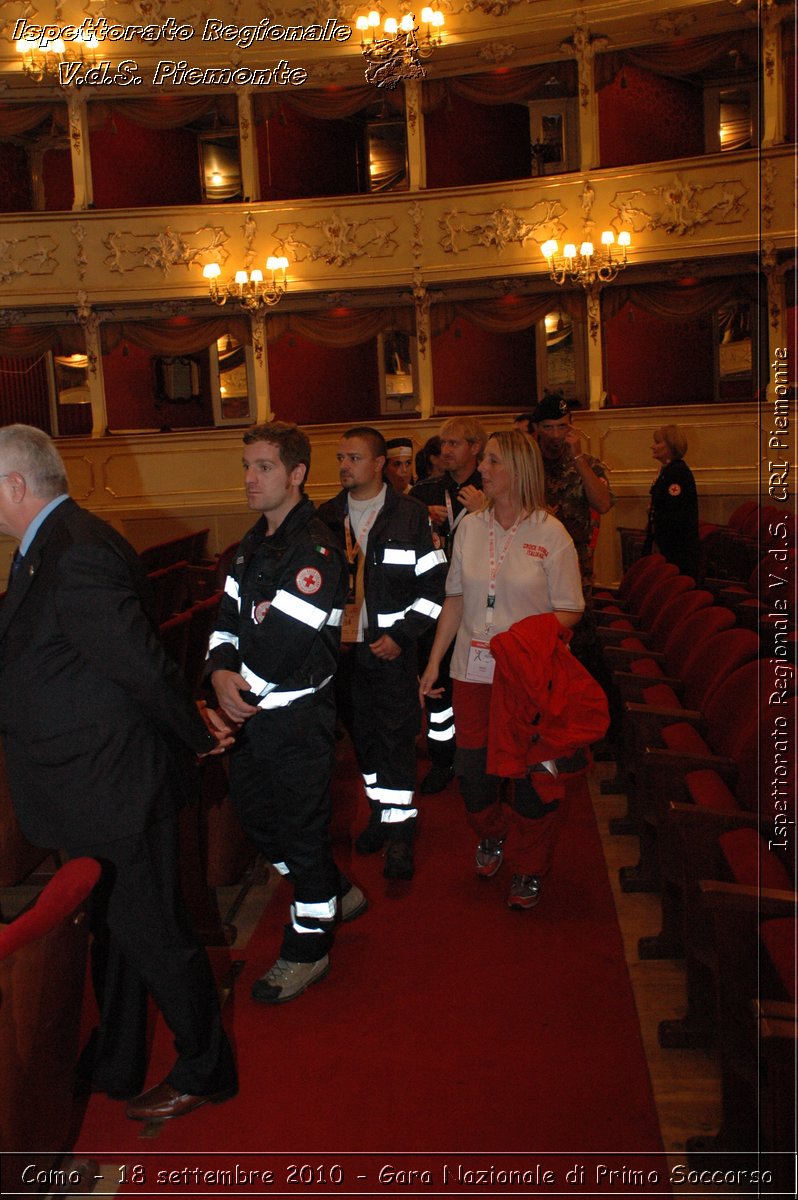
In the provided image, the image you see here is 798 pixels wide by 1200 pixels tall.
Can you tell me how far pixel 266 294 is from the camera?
13.1 meters

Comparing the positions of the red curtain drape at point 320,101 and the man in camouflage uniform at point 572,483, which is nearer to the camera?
the man in camouflage uniform at point 572,483

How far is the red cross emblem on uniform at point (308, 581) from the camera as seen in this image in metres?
3.16

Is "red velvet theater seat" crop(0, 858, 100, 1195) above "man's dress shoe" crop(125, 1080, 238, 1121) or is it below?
above

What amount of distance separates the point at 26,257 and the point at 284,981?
12.3m

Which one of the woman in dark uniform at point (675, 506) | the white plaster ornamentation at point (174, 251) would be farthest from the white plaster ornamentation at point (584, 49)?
the woman in dark uniform at point (675, 506)

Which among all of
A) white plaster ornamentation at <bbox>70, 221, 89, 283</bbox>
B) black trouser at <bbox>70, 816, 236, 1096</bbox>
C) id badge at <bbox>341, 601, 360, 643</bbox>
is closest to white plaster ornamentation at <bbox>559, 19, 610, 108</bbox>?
white plaster ornamentation at <bbox>70, 221, 89, 283</bbox>

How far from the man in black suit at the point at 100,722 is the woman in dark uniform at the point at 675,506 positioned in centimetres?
491

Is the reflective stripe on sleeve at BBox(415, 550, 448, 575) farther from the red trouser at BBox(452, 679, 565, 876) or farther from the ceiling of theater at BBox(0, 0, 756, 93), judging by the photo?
the ceiling of theater at BBox(0, 0, 756, 93)

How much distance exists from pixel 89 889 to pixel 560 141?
14530 millimetres

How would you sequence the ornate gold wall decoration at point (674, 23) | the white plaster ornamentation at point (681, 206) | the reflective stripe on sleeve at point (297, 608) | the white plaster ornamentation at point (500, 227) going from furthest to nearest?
the white plaster ornamentation at point (500, 227)
the white plaster ornamentation at point (681, 206)
the ornate gold wall decoration at point (674, 23)
the reflective stripe on sleeve at point (297, 608)

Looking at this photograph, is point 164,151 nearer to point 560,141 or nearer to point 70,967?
point 560,141

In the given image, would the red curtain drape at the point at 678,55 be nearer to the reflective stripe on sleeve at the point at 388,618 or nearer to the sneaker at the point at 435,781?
the sneaker at the point at 435,781

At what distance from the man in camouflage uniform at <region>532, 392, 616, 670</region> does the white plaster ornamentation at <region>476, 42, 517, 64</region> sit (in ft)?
30.2

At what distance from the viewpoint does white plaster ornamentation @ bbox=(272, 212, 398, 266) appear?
43.7 ft
